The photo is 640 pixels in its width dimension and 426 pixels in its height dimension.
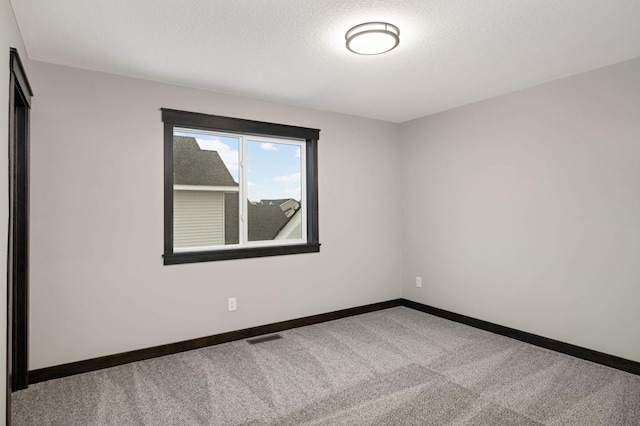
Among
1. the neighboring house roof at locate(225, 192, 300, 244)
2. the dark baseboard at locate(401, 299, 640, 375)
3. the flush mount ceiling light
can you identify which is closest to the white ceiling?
the flush mount ceiling light

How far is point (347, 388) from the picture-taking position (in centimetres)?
263

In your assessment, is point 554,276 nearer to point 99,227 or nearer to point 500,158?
point 500,158

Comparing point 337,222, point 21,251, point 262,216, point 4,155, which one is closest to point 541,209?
point 337,222

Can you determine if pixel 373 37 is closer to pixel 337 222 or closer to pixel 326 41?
pixel 326 41

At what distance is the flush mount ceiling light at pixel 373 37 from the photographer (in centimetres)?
231

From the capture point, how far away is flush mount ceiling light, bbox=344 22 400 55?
91.0 inches

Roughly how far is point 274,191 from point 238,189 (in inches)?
→ 18.5

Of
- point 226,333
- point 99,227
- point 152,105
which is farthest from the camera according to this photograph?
point 226,333

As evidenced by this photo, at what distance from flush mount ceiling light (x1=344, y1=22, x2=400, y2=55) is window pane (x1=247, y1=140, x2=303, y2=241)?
5.90ft

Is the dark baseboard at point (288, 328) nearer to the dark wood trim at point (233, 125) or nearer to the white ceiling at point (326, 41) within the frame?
the dark wood trim at point (233, 125)


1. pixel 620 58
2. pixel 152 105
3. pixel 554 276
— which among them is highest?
pixel 620 58

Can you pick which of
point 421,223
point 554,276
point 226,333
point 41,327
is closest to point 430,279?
point 421,223

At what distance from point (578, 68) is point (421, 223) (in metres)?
2.25

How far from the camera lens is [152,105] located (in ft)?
10.7
